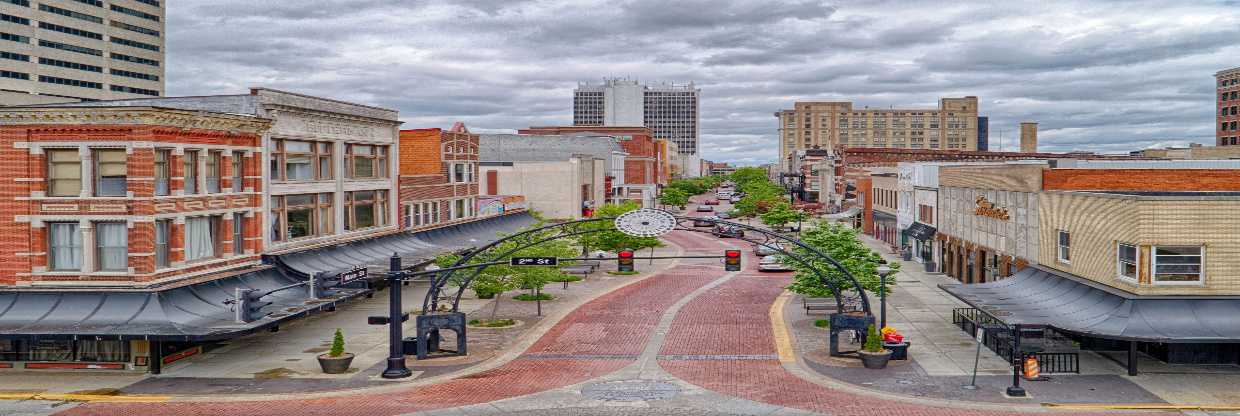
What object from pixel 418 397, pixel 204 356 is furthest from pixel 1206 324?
pixel 204 356

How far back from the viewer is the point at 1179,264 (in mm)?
30734

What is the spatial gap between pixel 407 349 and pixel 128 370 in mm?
9148

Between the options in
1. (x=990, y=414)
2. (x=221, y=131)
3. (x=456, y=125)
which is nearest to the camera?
(x=990, y=414)

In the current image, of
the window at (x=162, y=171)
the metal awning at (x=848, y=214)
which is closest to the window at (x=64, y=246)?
the window at (x=162, y=171)

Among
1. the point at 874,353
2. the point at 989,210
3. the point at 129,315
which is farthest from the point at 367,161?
the point at 989,210

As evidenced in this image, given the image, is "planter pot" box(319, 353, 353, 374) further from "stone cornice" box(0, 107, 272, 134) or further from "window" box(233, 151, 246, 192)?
"window" box(233, 151, 246, 192)

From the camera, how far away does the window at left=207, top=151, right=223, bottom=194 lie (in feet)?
117

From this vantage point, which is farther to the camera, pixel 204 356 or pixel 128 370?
pixel 204 356

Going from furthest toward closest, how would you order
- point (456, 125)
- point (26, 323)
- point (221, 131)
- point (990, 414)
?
point (456, 125) < point (221, 131) < point (26, 323) < point (990, 414)

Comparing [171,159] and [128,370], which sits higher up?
[171,159]

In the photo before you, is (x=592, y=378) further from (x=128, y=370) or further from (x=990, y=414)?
(x=128, y=370)

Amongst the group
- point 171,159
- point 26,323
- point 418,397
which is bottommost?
point 418,397

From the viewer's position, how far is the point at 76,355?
105 feet

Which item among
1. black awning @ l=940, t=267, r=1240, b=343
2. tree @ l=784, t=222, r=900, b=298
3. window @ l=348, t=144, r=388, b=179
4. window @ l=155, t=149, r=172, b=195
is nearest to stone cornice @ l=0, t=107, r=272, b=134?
window @ l=155, t=149, r=172, b=195
